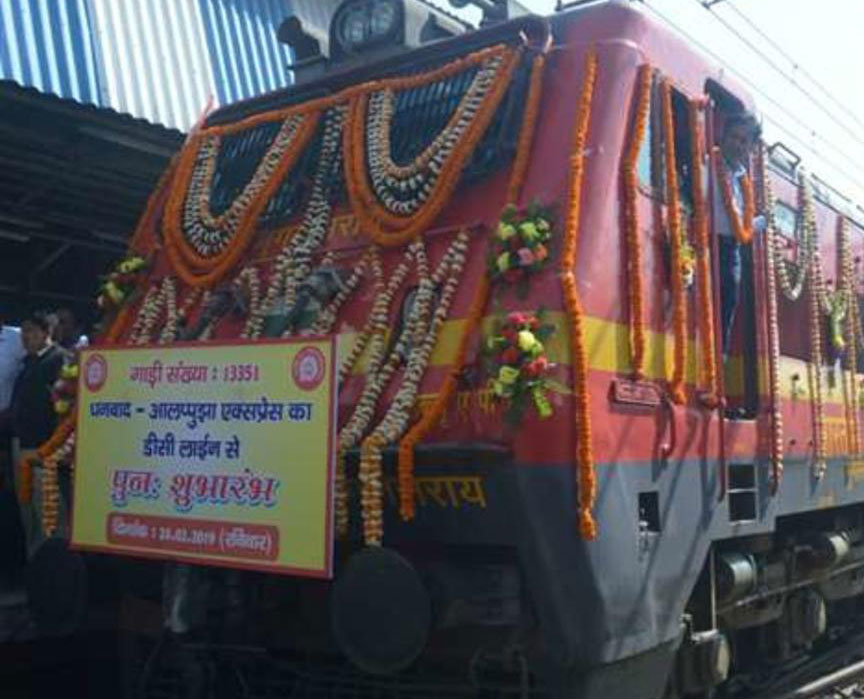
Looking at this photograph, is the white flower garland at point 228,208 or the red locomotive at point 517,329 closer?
the red locomotive at point 517,329

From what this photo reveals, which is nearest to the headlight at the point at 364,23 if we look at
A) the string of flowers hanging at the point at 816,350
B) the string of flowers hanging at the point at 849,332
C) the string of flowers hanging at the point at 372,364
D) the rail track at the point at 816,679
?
the string of flowers hanging at the point at 372,364

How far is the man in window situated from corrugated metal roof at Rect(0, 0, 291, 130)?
317cm

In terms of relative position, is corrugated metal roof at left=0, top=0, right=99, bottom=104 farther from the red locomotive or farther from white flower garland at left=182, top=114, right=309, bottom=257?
white flower garland at left=182, top=114, right=309, bottom=257

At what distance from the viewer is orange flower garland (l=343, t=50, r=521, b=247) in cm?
425

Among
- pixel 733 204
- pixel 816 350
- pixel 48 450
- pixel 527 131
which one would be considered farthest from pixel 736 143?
pixel 48 450

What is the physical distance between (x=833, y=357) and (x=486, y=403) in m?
3.19

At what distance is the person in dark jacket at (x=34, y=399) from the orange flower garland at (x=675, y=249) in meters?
3.10

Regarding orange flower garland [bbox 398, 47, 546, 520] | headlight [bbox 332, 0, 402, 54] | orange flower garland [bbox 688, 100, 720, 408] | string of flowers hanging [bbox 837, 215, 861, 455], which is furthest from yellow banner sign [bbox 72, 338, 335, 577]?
string of flowers hanging [bbox 837, 215, 861, 455]

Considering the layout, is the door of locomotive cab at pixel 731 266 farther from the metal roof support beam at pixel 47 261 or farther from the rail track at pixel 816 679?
the metal roof support beam at pixel 47 261

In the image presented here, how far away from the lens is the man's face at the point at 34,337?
593 centimetres

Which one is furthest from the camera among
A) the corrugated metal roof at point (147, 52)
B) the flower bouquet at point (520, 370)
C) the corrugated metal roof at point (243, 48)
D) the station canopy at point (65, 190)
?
the corrugated metal roof at point (243, 48)

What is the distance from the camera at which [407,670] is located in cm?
418

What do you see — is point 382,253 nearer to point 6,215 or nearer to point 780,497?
point 780,497

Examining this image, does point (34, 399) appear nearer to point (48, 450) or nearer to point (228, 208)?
point (48, 450)
